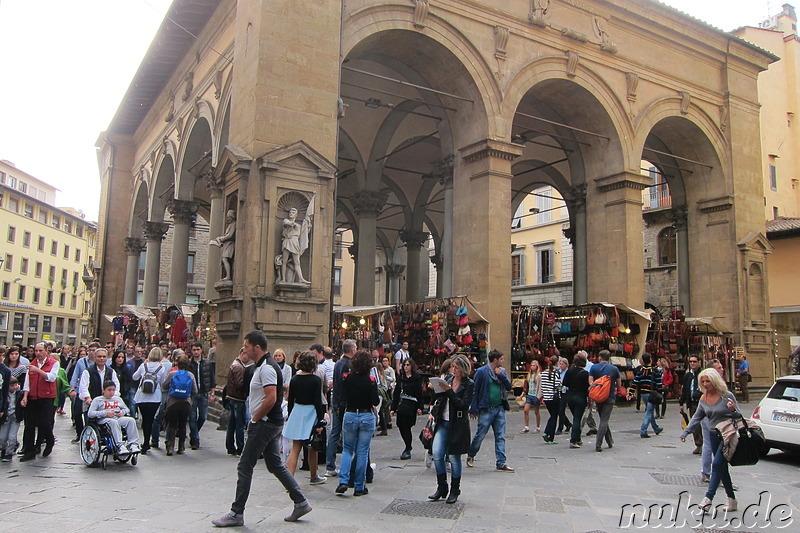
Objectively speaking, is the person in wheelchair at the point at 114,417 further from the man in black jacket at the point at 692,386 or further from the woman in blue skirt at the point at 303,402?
the man in black jacket at the point at 692,386

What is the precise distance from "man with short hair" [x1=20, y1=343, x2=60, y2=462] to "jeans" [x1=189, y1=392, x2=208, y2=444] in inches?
73.2

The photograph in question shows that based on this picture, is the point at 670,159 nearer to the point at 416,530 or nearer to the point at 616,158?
the point at 616,158

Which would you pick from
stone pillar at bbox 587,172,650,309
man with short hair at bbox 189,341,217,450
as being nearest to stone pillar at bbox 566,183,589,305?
stone pillar at bbox 587,172,650,309

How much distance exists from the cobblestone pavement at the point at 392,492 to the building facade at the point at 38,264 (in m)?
41.6

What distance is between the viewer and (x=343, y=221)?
3231 centimetres

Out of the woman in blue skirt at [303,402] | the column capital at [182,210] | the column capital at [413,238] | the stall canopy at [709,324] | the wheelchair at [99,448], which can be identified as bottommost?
the wheelchair at [99,448]

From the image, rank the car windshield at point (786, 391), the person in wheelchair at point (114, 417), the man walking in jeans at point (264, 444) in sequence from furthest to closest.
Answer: the car windshield at point (786, 391)
the person in wheelchair at point (114, 417)
the man walking in jeans at point (264, 444)

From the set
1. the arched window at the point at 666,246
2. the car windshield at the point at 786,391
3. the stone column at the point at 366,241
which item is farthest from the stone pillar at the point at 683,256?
the car windshield at the point at 786,391

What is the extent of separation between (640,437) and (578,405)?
2153mm

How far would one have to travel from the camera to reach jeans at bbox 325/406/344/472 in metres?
7.82

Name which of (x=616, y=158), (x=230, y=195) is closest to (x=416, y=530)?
(x=230, y=195)

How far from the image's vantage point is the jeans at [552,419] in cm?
1079

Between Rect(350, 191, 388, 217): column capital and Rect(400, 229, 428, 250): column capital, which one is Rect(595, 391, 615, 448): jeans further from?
Rect(400, 229, 428, 250): column capital

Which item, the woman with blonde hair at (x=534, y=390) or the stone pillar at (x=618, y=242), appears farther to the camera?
the stone pillar at (x=618, y=242)
